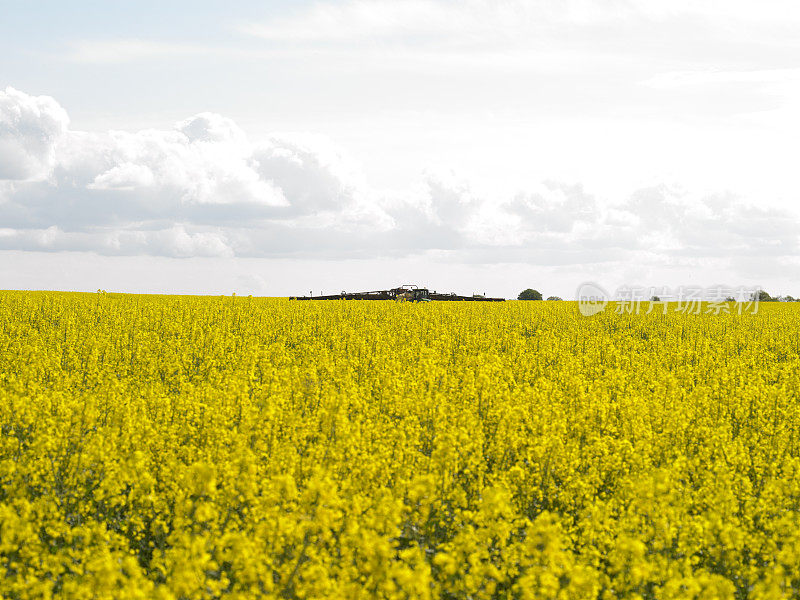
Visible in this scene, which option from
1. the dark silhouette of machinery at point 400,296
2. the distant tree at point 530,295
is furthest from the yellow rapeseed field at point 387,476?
the distant tree at point 530,295

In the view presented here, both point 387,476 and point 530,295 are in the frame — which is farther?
point 530,295

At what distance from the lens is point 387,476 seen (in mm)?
8281

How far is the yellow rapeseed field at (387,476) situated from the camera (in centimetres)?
587

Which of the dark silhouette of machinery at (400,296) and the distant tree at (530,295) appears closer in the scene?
the dark silhouette of machinery at (400,296)

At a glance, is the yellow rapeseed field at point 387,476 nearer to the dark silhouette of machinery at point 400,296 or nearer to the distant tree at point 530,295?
the dark silhouette of machinery at point 400,296

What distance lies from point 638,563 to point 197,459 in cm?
576

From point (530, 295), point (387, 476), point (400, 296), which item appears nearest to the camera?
point (387, 476)

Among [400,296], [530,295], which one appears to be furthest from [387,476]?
[530,295]

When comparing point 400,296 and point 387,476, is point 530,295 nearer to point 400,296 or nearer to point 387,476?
point 400,296

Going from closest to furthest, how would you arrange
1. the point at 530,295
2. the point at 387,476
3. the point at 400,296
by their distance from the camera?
1. the point at 387,476
2. the point at 400,296
3. the point at 530,295

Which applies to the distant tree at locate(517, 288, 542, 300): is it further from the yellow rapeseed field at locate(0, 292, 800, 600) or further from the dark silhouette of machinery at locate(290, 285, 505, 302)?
the yellow rapeseed field at locate(0, 292, 800, 600)

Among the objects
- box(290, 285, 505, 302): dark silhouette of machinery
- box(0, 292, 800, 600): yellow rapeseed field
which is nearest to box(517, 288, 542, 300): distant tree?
box(290, 285, 505, 302): dark silhouette of machinery

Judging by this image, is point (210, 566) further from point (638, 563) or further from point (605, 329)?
point (605, 329)

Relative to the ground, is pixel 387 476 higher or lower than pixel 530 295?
lower
